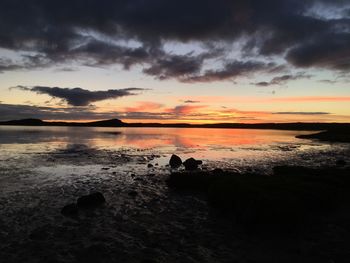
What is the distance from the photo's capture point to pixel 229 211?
20.9 meters

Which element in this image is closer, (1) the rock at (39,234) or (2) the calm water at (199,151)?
(1) the rock at (39,234)

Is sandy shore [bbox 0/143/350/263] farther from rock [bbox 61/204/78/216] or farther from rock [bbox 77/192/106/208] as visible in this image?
rock [bbox 77/192/106/208]

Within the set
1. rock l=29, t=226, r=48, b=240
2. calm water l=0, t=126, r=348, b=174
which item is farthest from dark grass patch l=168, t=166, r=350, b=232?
calm water l=0, t=126, r=348, b=174

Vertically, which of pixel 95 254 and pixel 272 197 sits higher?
pixel 272 197

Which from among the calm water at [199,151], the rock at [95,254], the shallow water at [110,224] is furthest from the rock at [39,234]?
the calm water at [199,151]

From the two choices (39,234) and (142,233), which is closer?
(39,234)

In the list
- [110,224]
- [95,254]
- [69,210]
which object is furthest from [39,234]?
[95,254]

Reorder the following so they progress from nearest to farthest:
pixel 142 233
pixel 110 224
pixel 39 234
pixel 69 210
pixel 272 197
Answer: pixel 39 234 → pixel 142 233 → pixel 110 224 → pixel 69 210 → pixel 272 197

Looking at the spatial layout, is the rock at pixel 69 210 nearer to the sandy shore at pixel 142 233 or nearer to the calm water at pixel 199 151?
the sandy shore at pixel 142 233

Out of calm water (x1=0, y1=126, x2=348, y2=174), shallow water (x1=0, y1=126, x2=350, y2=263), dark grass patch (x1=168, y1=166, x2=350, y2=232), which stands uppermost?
dark grass patch (x1=168, y1=166, x2=350, y2=232)

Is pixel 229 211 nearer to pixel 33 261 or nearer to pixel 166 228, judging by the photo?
pixel 166 228

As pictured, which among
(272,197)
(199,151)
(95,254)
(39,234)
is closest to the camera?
(95,254)

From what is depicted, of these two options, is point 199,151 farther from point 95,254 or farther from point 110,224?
point 95,254

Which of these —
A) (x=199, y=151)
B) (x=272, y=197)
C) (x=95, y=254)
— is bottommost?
(x=199, y=151)
